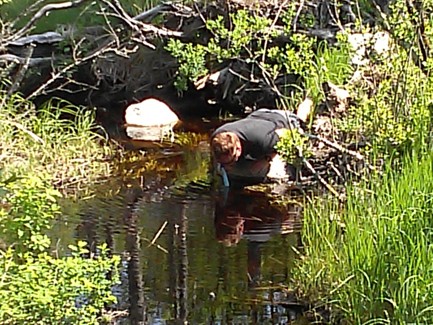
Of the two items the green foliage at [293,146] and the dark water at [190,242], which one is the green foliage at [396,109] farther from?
the dark water at [190,242]

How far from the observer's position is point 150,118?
38.7ft

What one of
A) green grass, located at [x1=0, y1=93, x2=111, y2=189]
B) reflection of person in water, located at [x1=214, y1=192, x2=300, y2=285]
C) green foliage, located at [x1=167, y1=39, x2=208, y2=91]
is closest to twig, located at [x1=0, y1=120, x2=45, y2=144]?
green grass, located at [x1=0, y1=93, x2=111, y2=189]

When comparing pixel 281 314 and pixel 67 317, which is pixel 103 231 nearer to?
pixel 281 314

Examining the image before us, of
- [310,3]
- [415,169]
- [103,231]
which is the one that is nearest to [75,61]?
[310,3]

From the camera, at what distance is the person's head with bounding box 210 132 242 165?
24.4ft

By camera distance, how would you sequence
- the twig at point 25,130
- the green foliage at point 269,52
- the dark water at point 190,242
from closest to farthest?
the dark water at point 190,242 < the green foliage at point 269,52 < the twig at point 25,130

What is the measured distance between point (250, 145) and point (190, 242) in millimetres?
1637

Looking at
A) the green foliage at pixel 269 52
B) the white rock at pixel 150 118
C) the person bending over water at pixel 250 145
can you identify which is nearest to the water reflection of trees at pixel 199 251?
the person bending over water at pixel 250 145

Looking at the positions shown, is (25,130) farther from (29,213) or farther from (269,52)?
(29,213)

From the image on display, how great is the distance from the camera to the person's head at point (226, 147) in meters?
7.43

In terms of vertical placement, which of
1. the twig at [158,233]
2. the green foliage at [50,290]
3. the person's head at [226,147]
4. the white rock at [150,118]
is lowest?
the green foliage at [50,290]

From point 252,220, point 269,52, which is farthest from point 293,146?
point 252,220

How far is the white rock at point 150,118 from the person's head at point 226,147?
11.9 ft

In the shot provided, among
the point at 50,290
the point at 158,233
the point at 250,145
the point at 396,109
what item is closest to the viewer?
the point at 50,290
